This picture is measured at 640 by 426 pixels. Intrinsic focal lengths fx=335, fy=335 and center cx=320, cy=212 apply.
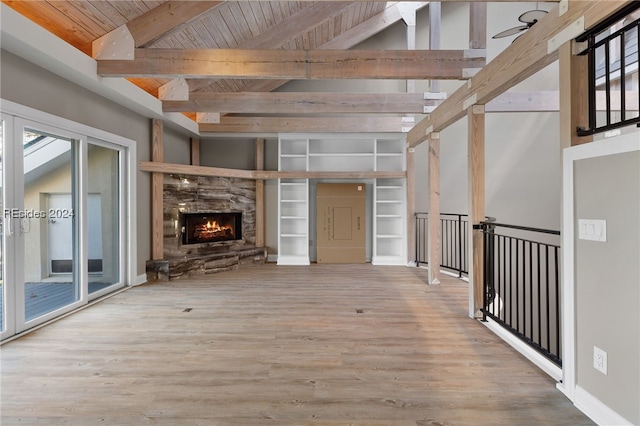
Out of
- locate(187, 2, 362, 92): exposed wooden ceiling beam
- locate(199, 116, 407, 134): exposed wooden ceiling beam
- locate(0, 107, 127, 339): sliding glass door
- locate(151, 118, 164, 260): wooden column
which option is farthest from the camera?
locate(199, 116, 407, 134): exposed wooden ceiling beam

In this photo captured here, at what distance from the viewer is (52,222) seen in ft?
11.5

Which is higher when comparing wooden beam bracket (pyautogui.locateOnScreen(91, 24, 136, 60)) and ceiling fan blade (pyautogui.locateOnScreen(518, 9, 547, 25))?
ceiling fan blade (pyautogui.locateOnScreen(518, 9, 547, 25))

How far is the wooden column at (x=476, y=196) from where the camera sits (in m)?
3.45

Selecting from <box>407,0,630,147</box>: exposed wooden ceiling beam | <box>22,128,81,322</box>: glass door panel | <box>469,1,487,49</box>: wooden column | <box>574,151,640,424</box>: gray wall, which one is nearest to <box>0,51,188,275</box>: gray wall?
<box>22,128,81,322</box>: glass door panel

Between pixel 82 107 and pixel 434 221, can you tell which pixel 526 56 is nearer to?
pixel 434 221

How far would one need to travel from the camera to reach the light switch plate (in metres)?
1.83

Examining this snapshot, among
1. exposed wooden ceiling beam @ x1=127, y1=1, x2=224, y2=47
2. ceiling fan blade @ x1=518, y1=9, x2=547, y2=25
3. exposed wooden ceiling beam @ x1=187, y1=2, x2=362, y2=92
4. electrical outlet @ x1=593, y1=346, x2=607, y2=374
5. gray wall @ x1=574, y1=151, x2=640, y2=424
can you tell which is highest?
exposed wooden ceiling beam @ x1=187, y1=2, x2=362, y2=92

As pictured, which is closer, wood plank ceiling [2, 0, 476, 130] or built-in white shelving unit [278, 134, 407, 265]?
wood plank ceiling [2, 0, 476, 130]

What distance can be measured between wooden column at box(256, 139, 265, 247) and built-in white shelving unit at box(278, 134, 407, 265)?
401 mm

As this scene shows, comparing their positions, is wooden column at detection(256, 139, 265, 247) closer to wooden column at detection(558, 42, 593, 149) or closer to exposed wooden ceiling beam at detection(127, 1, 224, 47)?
exposed wooden ceiling beam at detection(127, 1, 224, 47)

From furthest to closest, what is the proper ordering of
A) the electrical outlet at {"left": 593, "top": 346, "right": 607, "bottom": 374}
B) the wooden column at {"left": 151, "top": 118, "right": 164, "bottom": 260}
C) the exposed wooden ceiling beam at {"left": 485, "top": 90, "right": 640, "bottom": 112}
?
the wooden column at {"left": 151, "top": 118, "right": 164, "bottom": 260} → the exposed wooden ceiling beam at {"left": 485, "top": 90, "right": 640, "bottom": 112} → the electrical outlet at {"left": 593, "top": 346, "right": 607, "bottom": 374}

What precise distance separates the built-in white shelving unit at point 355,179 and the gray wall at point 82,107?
2.47 m

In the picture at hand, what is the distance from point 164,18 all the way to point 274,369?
12.4ft

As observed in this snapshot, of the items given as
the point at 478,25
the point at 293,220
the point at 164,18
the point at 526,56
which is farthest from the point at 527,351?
the point at 293,220
